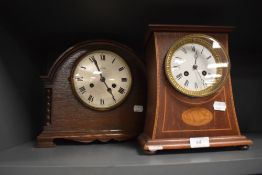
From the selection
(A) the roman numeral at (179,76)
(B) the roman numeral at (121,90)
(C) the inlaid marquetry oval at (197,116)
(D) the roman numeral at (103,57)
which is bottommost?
(C) the inlaid marquetry oval at (197,116)

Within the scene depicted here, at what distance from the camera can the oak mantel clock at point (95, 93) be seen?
91cm

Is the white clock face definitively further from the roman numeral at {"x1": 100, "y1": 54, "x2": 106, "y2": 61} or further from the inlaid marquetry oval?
the roman numeral at {"x1": 100, "y1": 54, "x2": 106, "y2": 61}

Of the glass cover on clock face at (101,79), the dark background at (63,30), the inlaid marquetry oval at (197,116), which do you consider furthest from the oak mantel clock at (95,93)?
the inlaid marquetry oval at (197,116)

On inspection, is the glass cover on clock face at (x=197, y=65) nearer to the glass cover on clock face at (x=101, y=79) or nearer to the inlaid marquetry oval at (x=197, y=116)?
the inlaid marquetry oval at (x=197, y=116)

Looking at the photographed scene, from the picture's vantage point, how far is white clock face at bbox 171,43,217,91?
2.61 ft

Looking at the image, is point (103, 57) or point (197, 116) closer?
point (197, 116)

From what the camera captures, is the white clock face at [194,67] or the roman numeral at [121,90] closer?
the white clock face at [194,67]

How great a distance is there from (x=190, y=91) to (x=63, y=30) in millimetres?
590

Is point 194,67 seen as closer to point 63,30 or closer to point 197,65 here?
point 197,65

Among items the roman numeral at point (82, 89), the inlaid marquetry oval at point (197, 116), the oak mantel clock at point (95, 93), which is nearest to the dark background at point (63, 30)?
the oak mantel clock at point (95, 93)

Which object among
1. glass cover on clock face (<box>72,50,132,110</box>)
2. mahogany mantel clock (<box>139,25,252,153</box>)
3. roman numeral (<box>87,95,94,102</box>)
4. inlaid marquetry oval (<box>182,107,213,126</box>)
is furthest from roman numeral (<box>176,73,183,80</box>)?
roman numeral (<box>87,95,94,102</box>)

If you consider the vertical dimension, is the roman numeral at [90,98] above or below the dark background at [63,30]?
below

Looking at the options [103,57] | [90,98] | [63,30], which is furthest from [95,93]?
[63,30]

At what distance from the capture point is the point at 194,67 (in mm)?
812
